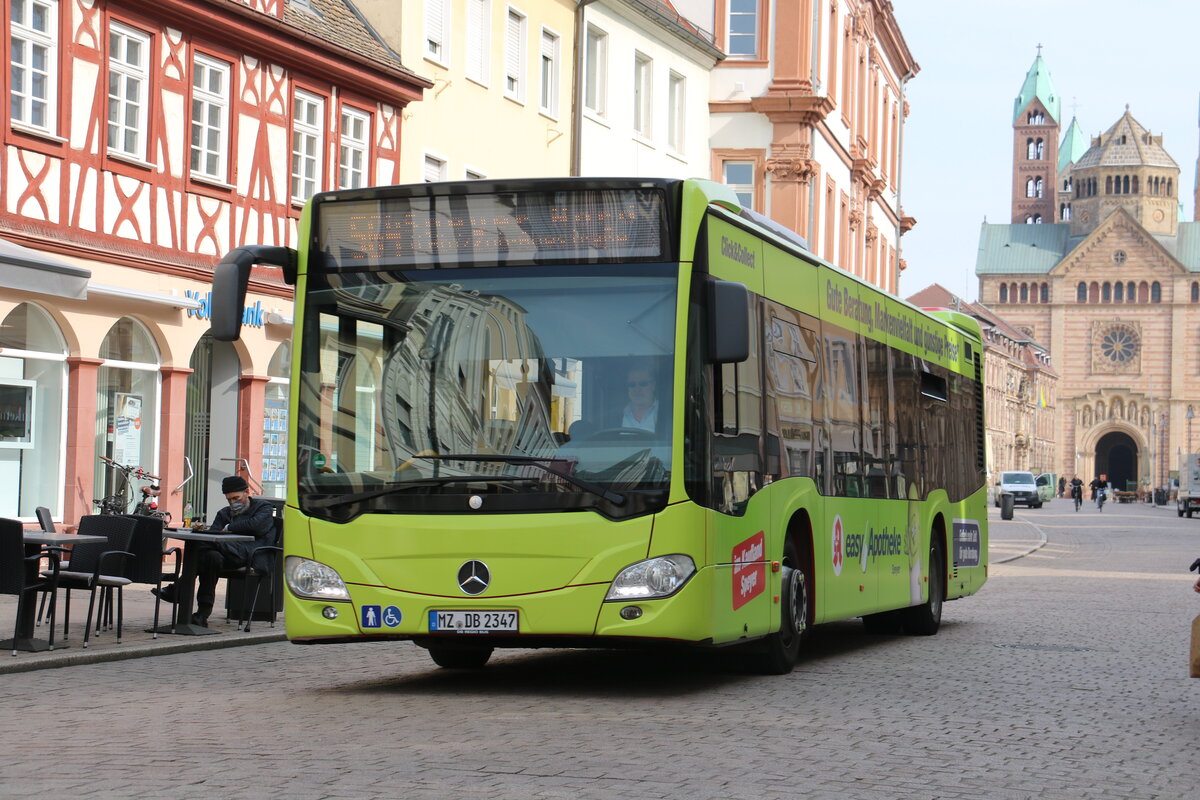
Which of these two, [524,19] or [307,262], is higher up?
[524,19]

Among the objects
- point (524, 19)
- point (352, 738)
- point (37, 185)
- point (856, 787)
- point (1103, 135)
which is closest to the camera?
point (856, 787)

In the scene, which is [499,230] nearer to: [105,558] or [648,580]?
[648,580]

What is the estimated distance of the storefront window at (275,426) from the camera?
87.2 feet

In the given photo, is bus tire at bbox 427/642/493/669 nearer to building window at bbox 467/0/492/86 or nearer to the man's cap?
the man's cap

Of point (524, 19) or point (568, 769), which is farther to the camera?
point (524, 19)

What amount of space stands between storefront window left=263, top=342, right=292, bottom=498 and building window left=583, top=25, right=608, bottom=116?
1116cm

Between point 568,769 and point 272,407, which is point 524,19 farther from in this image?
point 568,769

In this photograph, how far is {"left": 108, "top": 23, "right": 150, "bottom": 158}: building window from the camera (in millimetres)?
22469

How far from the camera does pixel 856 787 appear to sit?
7844mm

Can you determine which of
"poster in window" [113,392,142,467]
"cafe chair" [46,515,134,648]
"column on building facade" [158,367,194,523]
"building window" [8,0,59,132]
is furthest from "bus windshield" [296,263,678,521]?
"column on building facade" [158,367,194,523]

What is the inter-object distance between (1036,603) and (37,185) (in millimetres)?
12557

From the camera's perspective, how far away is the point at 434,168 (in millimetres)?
30422

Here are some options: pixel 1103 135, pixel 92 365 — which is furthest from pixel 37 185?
pixel 1103 135

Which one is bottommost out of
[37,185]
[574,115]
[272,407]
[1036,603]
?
[1036,603]
